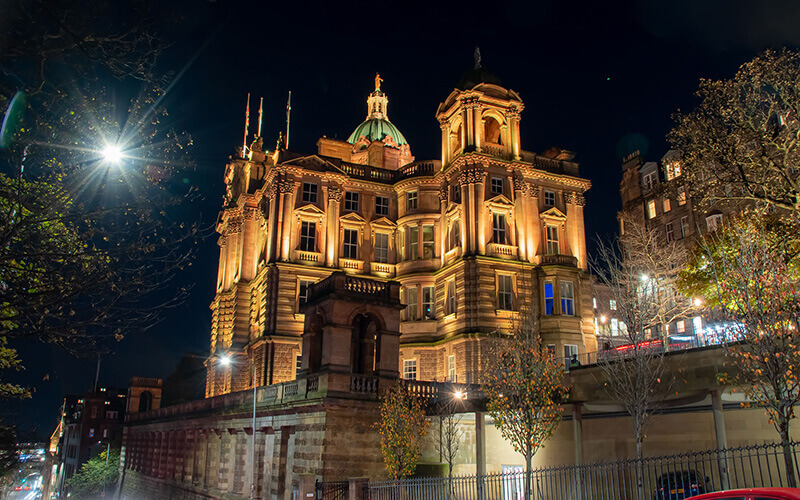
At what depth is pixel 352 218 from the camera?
162 ft

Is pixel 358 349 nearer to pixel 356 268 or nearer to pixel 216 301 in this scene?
pixel 356 268

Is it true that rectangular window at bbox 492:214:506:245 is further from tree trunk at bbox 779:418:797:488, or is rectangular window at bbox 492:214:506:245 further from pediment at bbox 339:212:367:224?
tree trunk at bbox 779:418:797:488

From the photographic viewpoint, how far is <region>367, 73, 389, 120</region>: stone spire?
7769 cm

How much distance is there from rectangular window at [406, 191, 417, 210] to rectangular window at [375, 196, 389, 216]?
176 cm

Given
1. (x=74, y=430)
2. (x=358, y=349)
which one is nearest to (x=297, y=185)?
(x=358, y=349)

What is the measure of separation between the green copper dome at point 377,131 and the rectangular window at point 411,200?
23.0 m

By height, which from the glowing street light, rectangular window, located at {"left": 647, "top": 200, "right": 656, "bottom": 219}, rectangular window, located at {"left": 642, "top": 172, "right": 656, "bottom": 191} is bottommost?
the glowing street light

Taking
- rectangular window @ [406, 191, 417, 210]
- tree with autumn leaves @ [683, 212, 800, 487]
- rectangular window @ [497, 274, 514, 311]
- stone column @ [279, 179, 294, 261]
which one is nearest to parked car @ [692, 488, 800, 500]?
tree with autumn leaves @ [683, 212, 800, 487]

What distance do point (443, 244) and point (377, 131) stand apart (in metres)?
28.9

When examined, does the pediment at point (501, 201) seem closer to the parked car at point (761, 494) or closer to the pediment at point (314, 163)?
the pediment at point (314, 163)

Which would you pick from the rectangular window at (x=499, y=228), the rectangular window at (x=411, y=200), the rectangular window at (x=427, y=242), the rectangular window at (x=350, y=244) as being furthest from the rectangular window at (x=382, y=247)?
the rectangular window at (x=499, y=228)

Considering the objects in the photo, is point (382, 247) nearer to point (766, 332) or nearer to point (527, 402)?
point (527, 402)

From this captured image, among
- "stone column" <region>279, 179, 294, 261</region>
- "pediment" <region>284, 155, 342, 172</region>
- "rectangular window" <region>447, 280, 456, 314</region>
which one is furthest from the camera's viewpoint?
"pediment" <region>284, 155, 342, 172</region>

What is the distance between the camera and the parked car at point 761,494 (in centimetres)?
988
